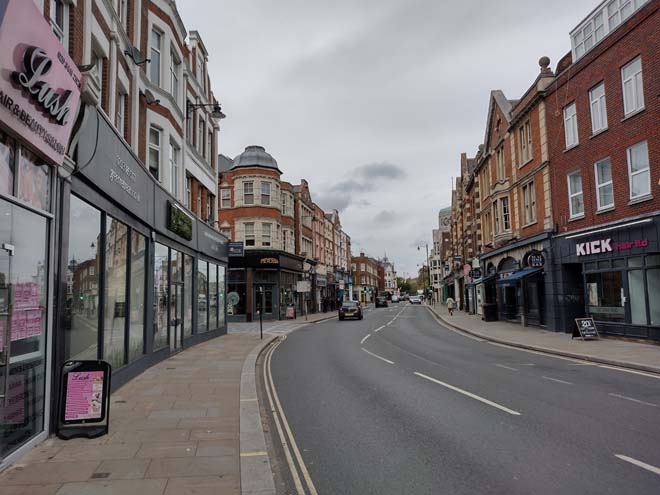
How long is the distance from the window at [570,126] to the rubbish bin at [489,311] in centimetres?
1311

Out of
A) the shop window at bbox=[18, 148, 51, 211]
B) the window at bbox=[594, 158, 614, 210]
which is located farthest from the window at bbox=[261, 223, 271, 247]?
the shop window at bbox=[18, 148, 51, 211]

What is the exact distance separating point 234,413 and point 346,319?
106ft

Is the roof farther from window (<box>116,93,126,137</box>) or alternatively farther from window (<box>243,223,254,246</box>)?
window (<box>116,93,126,137</box>)

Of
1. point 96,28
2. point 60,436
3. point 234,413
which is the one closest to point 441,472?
point 234,413

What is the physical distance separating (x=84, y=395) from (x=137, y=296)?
5972mm

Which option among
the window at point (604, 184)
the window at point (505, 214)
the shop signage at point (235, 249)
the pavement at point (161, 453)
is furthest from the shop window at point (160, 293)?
the window at point (505, 214)

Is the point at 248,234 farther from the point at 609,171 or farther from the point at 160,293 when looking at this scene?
the point at 609,171

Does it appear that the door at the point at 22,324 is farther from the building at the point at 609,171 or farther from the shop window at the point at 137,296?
the building at the point at 609,171

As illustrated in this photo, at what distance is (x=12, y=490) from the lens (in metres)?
4.84

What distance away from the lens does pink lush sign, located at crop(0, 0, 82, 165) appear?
4.80m

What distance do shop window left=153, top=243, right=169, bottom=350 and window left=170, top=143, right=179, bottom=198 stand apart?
287cm

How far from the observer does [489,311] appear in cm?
3177

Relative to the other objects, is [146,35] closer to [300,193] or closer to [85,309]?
[85,309]

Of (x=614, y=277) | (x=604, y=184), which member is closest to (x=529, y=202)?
(x=604, y=184)
